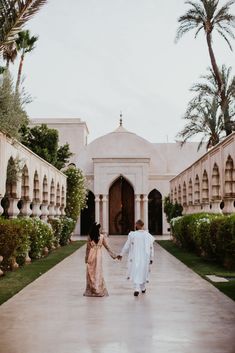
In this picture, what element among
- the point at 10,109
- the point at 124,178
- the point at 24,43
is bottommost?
the point at 10,109

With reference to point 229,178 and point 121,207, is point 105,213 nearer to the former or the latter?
point 121,207

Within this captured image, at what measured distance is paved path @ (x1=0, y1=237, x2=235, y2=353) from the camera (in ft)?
19.2

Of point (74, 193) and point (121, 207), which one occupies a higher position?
point (74, 193)

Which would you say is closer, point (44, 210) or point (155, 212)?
point (44, 210)

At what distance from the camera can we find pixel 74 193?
1252 inches

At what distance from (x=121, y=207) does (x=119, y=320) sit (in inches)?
1272

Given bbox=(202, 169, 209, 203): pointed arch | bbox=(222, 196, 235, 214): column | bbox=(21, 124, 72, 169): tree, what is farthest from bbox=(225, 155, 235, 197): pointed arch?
bbox=(21, 124, 72, 169): tree

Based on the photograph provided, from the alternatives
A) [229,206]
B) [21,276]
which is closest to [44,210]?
[229,206]

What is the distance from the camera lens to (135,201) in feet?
127

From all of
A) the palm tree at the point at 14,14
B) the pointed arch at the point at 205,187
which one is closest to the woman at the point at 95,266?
the palm tree at the point at 14,14

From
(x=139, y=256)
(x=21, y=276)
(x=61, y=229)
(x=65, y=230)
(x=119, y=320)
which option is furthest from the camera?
(x=65, y=230)

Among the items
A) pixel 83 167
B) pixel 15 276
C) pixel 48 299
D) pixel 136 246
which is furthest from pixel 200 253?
pixel 83 167

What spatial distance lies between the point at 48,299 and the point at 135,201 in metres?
29.3

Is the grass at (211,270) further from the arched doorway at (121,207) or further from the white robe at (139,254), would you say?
the arched doorway at (121,207)
